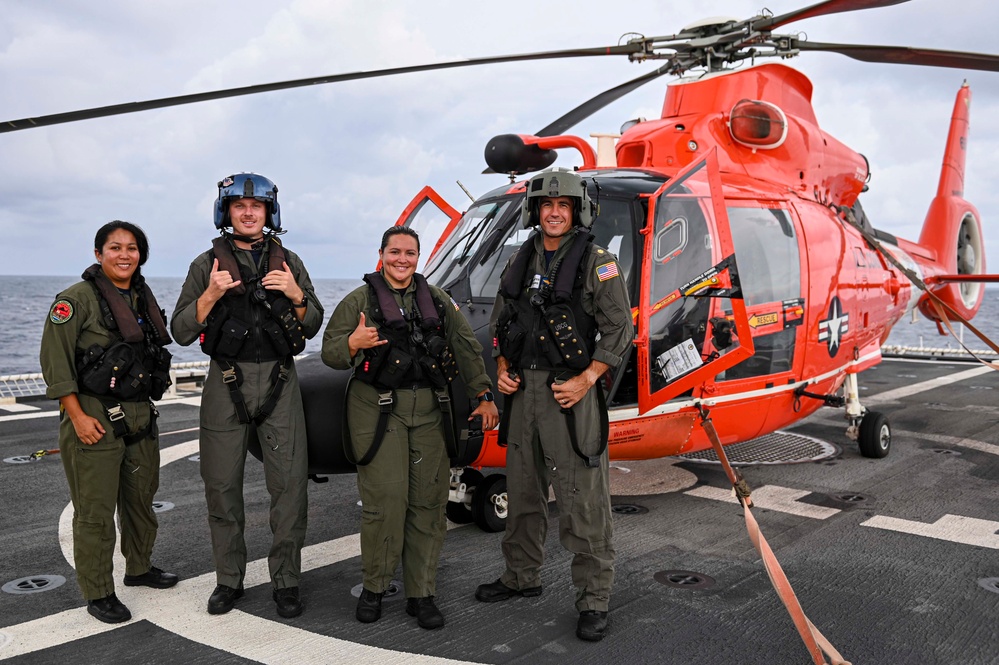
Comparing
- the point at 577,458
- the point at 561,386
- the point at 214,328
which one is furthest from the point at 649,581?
the point at 214,328

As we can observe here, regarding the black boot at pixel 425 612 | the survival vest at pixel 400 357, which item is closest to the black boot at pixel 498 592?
the black boot at pixel 425 612

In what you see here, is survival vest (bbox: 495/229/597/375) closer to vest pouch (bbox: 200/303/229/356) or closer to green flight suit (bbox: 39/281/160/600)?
vest pouch (bbox: 200/303/229/356)

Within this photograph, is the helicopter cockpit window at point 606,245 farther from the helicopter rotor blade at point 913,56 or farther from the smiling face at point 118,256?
the helicopter rotor blade at point 913,56

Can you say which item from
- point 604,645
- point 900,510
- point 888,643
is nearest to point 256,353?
point 604,645

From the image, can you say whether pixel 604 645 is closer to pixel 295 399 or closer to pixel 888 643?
→ pixel 888 643

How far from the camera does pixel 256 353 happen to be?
3.68 meters

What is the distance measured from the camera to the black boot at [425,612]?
356 centimetres

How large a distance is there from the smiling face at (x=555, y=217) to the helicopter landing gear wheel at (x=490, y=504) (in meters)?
1.75

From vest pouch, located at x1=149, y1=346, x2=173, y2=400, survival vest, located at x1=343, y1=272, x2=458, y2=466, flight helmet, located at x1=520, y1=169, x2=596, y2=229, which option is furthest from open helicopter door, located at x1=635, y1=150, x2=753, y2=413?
vest pouch, located at x1=149, y1=346, x2=173, y2=400

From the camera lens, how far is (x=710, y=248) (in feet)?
16.5

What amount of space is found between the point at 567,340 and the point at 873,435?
464 centimetres

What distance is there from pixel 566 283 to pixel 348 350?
1.04 m

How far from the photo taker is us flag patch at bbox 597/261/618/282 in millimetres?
3686

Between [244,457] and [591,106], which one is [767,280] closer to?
[591,106]
